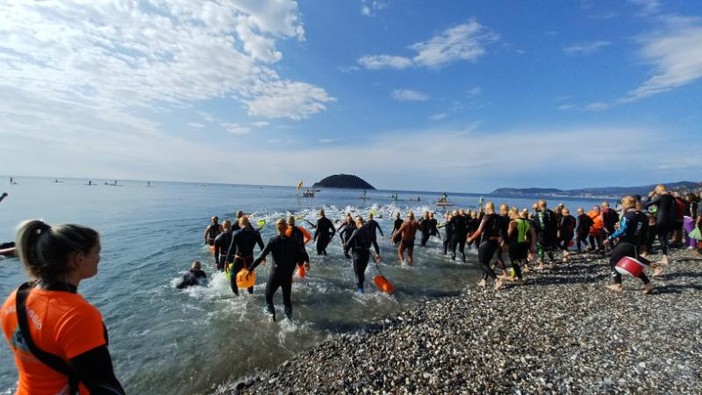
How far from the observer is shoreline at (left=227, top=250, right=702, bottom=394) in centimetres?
527

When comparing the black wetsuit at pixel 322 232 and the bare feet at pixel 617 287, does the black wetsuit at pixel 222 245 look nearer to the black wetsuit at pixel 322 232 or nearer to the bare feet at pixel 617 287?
the black wetsuit at pixel 322 232

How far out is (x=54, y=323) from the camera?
70.2 inches

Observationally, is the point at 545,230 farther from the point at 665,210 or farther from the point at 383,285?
the point at 383,285

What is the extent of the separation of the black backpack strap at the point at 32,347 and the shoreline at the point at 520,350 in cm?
435

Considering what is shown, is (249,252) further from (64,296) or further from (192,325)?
(64,296)

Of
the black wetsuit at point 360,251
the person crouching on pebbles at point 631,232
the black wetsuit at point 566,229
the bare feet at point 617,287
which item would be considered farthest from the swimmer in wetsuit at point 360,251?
the black wetsuit at point 566,229

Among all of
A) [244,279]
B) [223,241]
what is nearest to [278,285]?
[244,279]

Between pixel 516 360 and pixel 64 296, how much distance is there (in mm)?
6543

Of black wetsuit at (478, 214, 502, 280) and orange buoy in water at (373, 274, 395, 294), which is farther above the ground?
black wetsuit at (478, 214, 502, 280)

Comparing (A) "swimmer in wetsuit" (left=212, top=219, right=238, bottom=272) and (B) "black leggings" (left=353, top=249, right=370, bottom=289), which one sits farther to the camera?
(A) "swimmer in wetsuit" (left=212, top=219, right=238, bottom=272)

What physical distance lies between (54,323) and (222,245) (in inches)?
397

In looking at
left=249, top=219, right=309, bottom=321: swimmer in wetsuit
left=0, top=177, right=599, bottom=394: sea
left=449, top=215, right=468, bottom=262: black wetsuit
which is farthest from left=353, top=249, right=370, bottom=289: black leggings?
left=449, top=215, right=468, bottom=262: black wetsuit

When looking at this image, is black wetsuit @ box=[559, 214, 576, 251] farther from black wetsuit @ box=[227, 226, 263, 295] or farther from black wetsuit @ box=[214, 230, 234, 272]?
black wetsuit @ box=[214, 230, 234, 272]

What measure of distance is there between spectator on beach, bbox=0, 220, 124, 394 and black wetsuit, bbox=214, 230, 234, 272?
9245mm
